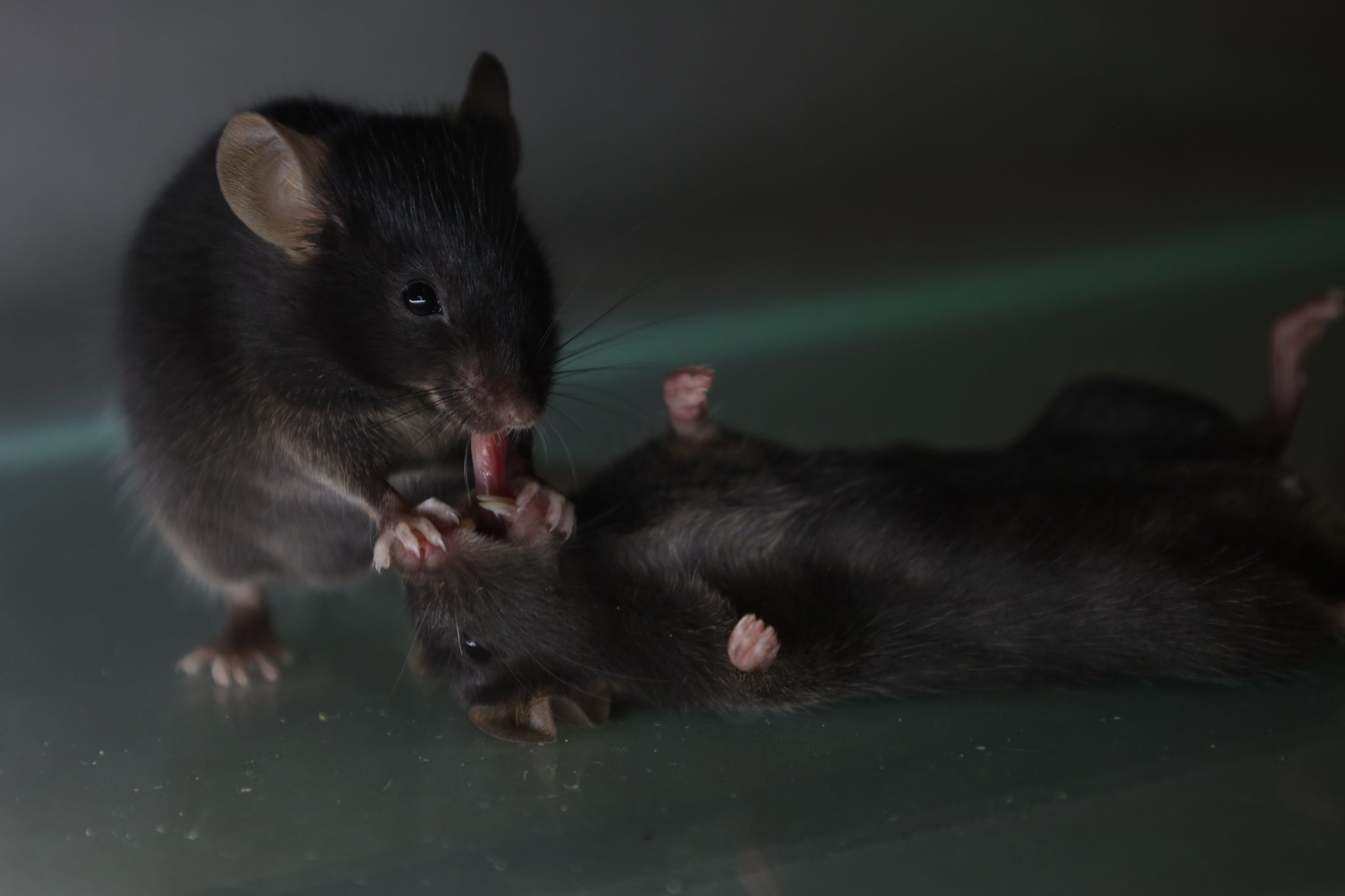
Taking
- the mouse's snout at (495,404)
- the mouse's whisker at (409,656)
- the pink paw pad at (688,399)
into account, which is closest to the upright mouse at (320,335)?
the mouse's snout at (495,404)

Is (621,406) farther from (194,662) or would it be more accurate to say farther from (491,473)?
(194,662)

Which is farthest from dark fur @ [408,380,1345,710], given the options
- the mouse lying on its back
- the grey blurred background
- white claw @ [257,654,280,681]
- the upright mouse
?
the grey blurred background

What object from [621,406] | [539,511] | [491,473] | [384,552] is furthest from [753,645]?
[621,406]

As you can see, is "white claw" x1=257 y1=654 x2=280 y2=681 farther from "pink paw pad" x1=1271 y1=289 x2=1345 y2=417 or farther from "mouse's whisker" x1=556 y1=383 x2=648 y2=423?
"pink paw pad" x1=1271 y1=289 x2=1345 y2=417

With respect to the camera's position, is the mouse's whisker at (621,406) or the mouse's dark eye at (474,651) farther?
the mouse's whisker at (621,406)

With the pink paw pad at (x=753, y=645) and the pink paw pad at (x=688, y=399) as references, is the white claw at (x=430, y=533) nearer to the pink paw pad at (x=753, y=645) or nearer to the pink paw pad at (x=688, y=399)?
the pink paw pad at (x=753, y=645)

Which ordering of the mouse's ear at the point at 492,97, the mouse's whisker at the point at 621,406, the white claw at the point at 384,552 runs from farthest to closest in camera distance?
the mouse's whisker at the point at 621,406
the mouse's ear at the point at 492,97
the white claw at the point at 384,552

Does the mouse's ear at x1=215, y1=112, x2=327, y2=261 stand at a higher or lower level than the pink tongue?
higher
